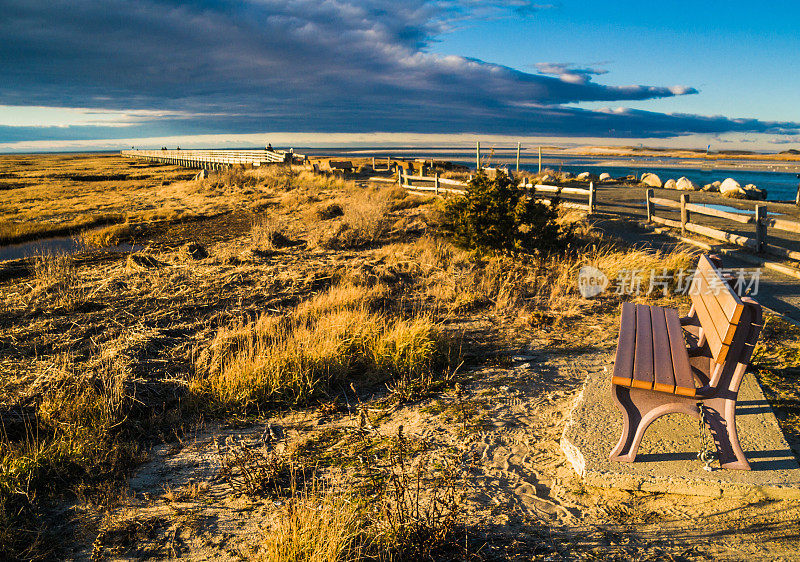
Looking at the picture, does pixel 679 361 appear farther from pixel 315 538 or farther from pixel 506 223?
pixel 506 223

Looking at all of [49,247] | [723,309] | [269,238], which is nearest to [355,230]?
[269,238]

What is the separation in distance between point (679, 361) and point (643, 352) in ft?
0.78

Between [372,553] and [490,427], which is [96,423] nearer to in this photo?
[372,553]

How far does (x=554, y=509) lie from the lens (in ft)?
10.3

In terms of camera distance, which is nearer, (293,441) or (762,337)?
(293,441)

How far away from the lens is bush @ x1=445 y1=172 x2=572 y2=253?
31.7 ft

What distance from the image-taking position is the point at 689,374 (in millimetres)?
3193

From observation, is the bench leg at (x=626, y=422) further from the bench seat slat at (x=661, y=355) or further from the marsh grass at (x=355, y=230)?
the marsh grass at (x=355, y=230)

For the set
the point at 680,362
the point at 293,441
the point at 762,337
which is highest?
the point at 680,362

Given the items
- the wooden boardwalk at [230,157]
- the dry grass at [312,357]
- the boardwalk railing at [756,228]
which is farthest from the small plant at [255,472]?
the wooden boardwalk at [230,157]

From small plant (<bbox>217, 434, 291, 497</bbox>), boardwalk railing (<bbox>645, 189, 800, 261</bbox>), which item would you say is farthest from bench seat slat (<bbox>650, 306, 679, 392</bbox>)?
boardwalk railing (<bbox>645, 189, 800, 261</bbox>)

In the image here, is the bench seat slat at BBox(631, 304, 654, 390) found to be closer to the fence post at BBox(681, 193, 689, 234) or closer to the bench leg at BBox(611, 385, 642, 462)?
the bench leg at BBox(611, 385, 642, 462)

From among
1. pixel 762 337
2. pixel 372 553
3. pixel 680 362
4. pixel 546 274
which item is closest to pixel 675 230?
pixel 546 274

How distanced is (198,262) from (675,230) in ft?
42.8
